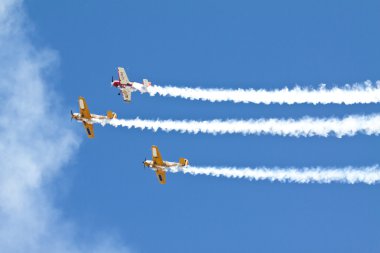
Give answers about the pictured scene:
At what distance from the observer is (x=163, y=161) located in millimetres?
73000

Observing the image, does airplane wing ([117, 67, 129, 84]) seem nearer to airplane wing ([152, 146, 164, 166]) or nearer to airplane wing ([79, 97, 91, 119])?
airplane wing ([79, 97, 91, 119])

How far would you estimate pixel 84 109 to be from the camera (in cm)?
7481

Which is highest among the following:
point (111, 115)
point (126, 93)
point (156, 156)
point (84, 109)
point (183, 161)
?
point (126, 93)

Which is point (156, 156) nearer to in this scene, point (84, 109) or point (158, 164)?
point (158, 164)

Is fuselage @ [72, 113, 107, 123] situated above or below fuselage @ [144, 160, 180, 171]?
above

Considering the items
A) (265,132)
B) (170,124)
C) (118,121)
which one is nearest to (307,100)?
(265,132)

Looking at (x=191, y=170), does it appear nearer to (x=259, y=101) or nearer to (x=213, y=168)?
(x=213, y=168)

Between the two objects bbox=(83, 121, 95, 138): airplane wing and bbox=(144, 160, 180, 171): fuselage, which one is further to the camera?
bbox=(83, 121, 95, 138): airplane wing

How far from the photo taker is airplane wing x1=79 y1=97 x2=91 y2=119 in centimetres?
7481

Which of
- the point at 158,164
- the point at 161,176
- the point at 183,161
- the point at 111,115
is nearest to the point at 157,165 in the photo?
the point at 158,164

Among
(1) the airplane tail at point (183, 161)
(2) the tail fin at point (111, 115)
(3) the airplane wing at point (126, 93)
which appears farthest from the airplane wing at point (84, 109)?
(1) the airplane tail at point (183, 161)

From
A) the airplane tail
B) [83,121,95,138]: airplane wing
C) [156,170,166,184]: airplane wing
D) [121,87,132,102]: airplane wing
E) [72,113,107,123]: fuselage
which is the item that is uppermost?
[121,87,132,102]: airplane wing

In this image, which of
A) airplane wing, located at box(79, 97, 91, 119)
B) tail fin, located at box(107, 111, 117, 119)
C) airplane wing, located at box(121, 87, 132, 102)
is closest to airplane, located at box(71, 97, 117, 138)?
airplane wing, located at box(79, 97, 91, 119)

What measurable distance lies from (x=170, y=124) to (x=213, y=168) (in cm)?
602
